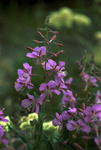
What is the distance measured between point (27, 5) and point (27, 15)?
565 mm

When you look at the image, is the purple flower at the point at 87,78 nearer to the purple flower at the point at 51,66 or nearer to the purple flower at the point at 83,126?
the purple flower at the point at 51,66

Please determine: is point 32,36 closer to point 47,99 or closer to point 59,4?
point 59,4

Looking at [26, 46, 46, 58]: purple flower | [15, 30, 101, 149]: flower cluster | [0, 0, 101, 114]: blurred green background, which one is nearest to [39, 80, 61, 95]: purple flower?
[15, 30, 101, 149]: flower cluster

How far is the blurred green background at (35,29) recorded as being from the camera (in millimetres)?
4289

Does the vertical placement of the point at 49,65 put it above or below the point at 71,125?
above

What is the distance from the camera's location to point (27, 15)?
7250 mm

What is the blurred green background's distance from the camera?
14.1 feet

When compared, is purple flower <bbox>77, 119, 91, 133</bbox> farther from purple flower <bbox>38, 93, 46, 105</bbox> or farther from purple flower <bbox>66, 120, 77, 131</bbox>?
purple flower <bbox>38, 93, 46, 105</bbox>

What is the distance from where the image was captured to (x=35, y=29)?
21.4 ft

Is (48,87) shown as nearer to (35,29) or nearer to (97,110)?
(97,110)

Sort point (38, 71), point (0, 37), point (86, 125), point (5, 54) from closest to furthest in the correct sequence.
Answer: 1. point (86, 125)
2. point (38, 71)
3. point (5, 54)
4. point (0, 37)

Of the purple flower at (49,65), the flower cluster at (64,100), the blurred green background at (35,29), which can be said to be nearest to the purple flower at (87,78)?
the flower cluster at (64,100)

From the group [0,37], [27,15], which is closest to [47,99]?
[0,37]

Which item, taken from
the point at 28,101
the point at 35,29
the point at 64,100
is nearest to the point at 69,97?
the point at 64,100
